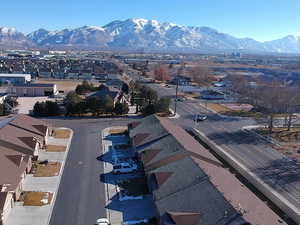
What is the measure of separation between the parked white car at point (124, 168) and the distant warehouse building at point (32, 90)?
145 ft

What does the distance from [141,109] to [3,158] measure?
29978 millimetres

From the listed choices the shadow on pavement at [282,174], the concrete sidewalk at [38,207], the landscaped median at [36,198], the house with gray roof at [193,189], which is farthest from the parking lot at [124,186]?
the shadow on pavement at [282,174]

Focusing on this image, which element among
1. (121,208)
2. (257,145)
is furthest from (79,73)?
(121,208)

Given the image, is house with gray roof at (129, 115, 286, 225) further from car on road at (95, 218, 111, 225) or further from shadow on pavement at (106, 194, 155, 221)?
car on road at (95, 218, 111, 225)

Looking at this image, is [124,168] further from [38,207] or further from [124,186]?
[38,207]

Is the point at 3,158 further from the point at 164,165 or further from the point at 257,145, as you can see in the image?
the point at 257,145

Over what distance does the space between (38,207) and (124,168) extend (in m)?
9.56

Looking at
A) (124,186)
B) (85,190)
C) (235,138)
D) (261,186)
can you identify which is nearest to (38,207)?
(85,190)

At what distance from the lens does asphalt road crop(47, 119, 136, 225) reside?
Answer: 21281mm

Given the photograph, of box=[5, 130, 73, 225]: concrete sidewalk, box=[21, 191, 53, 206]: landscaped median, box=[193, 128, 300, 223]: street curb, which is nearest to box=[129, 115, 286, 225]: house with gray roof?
box=[193, 128, 300, 223]: street curb

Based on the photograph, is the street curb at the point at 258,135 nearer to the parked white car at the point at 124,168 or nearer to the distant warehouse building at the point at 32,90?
the parked white car at the point at 124,168

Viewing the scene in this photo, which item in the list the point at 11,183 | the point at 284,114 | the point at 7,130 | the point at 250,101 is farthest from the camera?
the point at 250,101

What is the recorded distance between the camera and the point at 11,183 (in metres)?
22.1

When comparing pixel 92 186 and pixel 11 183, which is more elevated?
pixel 11 183
